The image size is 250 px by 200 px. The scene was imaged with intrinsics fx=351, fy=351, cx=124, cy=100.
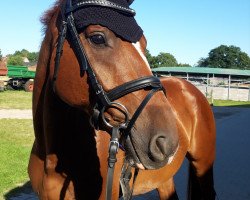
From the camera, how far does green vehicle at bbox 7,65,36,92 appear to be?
2509 cm

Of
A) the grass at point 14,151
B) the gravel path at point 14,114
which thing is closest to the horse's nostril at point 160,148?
the grass at point 14,151

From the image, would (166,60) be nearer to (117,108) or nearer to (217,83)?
(217,83)

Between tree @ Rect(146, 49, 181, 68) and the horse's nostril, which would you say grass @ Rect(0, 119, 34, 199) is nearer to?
the horse's nostril

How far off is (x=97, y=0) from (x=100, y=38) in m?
0.22

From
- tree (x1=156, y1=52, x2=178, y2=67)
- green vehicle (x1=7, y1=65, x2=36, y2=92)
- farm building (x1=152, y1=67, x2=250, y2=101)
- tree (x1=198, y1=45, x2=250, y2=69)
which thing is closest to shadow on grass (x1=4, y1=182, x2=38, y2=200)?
green vehicle (x1=7, y1=65, x2=36, y2=92)

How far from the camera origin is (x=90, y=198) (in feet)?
8.14

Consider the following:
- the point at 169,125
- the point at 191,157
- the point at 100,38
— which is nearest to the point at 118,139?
the point at 169,125

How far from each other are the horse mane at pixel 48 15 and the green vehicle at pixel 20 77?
76.2 feet

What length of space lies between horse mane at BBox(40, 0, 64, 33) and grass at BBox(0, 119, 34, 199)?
337 cm

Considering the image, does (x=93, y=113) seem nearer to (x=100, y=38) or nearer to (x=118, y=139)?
(x=118, y=139)

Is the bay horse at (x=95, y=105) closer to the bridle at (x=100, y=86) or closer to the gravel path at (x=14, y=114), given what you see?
the bridle at (x=100, y=86)

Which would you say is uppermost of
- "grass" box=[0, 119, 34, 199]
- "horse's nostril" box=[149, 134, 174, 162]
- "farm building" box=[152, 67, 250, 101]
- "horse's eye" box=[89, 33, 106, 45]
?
"horse's eye" box=[89, 33, 106, 45]

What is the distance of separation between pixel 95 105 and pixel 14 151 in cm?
613

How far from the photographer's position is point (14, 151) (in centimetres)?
748
